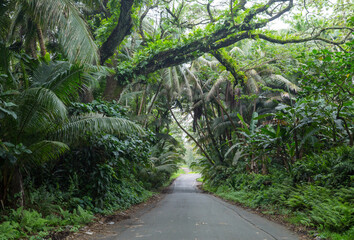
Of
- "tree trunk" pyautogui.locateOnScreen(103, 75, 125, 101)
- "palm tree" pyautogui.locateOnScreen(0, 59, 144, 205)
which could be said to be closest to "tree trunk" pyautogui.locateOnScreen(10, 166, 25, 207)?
"palm tree" pyautogui.locateOnScreen(0, 59, 144, 205)

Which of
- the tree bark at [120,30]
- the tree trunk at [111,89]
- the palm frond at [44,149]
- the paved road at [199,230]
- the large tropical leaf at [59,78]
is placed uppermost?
the tree bark at [120,30]

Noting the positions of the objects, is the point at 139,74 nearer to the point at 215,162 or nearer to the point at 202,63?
the point at 202,63

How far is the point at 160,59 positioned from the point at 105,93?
235 centimetres

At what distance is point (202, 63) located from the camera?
57.7 feet

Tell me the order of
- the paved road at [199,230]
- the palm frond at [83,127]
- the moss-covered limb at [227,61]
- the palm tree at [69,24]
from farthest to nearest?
the moss-covered limb at [227,61] → the palm tree at [69,24] → the palm frond at [83,127] → the paved road at [199,230]

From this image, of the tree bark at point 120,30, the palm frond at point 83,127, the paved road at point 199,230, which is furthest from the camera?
the tree bark at point 120,30

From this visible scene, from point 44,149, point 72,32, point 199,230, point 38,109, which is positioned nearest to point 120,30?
point 72,32

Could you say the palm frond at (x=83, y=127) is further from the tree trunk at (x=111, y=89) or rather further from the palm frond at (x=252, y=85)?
the palm frond at (x=252, y=85)

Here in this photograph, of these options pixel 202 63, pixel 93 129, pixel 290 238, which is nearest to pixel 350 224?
pixel 290 238

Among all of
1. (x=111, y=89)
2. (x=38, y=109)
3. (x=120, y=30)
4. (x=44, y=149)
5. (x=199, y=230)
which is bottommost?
(x=199, y=230)

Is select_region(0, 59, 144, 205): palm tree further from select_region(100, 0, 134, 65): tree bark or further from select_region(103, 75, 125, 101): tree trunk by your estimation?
select_region(103, 75, 125, 101): tree trunk

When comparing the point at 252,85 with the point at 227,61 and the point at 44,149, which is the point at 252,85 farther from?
the point at 44,149

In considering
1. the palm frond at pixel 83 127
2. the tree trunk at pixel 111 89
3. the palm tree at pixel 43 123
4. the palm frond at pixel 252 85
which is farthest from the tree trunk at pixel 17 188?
the palm frond at pixel 252 85

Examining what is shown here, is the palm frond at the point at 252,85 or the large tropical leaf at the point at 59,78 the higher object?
the palm frond at the point at 252,85
